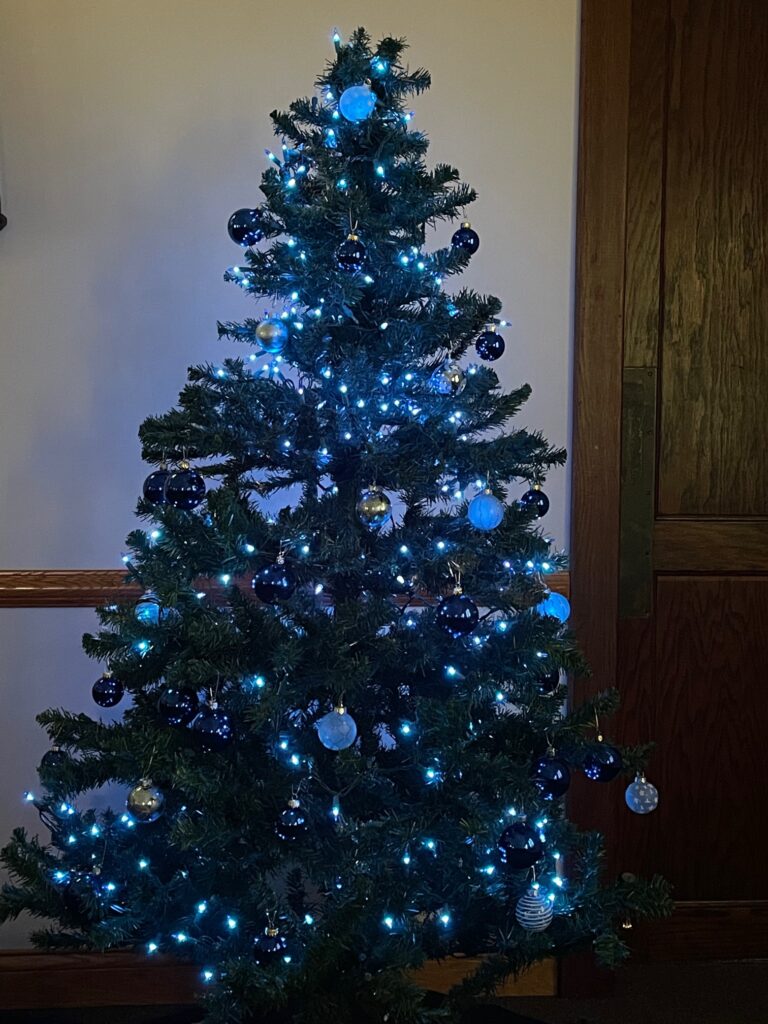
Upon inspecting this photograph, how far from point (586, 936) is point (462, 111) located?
5.60ft

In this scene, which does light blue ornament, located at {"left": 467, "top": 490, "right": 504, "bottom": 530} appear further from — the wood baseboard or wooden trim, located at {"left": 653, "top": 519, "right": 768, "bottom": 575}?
the wood baseboard

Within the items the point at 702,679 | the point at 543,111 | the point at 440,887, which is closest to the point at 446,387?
the point at 440,887

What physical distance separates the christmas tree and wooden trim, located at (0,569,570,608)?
1.73 feet

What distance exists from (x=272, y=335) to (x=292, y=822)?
2.42 feet

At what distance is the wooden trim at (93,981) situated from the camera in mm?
1930

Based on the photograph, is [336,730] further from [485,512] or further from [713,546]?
[713,546]

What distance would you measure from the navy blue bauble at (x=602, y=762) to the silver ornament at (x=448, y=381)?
633 mm

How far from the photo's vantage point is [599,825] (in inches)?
78.5

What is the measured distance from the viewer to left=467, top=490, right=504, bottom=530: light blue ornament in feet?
4.19

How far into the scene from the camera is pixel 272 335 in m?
1.29

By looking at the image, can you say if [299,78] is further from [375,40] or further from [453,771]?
[453,771]

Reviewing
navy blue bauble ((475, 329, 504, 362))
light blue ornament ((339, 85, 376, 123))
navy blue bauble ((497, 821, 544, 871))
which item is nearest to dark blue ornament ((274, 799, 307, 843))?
navy blue bauble ((497, 821, 544, 871))

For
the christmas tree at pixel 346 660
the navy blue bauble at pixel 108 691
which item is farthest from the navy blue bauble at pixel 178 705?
the navy blue bauble at pixel 108 691

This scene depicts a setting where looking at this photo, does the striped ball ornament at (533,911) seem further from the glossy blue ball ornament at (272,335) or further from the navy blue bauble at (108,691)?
the glossy blue ball ornament at (272,335)
